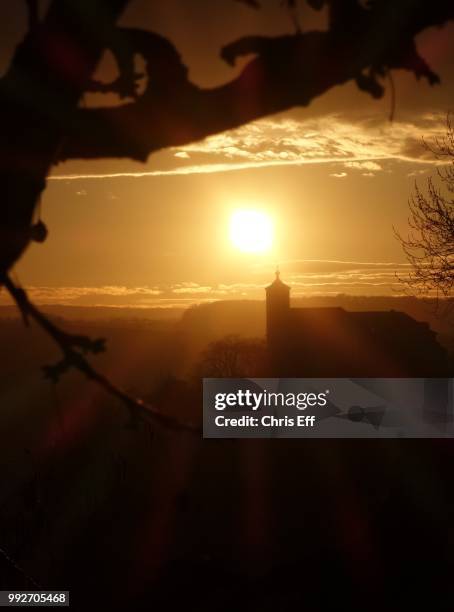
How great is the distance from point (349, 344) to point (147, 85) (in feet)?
184

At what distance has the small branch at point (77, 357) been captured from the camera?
2324mm

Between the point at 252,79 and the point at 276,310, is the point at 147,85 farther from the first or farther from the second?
the point at 276,310

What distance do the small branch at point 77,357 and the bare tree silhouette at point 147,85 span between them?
1cm

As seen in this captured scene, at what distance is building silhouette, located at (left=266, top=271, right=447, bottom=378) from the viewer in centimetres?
5628

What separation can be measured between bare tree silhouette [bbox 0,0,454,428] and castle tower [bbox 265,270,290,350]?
2340 inches

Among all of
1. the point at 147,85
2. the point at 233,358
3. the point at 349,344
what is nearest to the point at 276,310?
the point at 349,344

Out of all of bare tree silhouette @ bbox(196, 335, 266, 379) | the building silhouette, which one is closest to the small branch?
the building silhouette

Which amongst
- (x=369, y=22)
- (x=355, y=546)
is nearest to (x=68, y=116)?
(x=369, y=22)

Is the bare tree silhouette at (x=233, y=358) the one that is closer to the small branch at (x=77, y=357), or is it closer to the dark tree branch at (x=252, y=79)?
the small branch at (x=77, y=357)

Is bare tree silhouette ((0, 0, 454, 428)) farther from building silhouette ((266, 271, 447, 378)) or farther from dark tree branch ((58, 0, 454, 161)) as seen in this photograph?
building silhouette ((266, 271, 447, 378))

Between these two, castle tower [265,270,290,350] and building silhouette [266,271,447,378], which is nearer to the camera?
building silhouette [266,271,447,378]

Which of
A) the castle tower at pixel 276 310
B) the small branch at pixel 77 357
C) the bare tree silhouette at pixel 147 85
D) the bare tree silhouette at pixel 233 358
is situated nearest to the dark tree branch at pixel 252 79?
the bare tree silhouette at pixel 147 85

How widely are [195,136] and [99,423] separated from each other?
56.6 metres

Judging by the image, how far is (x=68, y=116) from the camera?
86.9 inches
